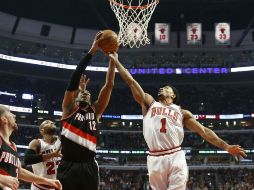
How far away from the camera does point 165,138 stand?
18.7ft

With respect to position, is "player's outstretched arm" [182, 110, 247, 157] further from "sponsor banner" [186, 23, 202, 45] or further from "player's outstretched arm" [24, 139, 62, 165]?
"sponsor banner" [186, 23, 202, 45]

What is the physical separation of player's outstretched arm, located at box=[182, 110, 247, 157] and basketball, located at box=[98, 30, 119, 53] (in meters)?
1.79

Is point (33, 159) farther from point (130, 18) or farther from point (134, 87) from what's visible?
point (130, 18)

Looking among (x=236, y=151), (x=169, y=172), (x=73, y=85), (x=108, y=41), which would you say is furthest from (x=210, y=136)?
(x=73, y=85)

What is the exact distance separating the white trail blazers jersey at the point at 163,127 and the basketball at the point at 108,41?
1386 millimetres

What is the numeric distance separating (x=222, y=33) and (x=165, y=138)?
85.8ft

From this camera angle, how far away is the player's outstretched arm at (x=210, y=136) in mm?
5574

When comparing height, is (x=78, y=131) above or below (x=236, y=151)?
above

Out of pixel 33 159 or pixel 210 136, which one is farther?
pixel 33 159

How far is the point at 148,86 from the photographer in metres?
35.7

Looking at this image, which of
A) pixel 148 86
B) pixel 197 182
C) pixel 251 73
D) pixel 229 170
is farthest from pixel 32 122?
pixel 251 73

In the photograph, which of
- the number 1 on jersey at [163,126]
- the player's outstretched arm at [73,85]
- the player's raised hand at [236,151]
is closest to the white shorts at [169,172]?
the number 1 on jersey at [163,126]

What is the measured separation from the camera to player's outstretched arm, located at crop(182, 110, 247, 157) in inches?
219

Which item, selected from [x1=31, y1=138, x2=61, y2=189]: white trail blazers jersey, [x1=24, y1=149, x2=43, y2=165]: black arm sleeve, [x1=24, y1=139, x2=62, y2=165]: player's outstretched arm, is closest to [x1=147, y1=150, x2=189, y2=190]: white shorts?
[x1=24, y1=139, x2=62, y2=165]: player's outstretched arm
